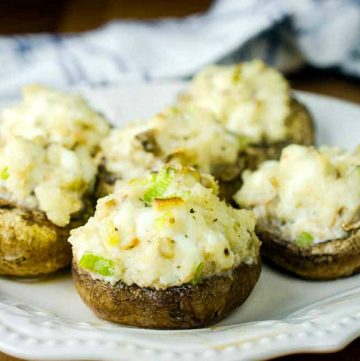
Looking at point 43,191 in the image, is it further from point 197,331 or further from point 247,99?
point 247,99

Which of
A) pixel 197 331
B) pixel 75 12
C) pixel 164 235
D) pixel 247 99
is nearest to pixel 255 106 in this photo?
pixel 247 99

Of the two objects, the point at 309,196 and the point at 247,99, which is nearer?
the point at 309,196

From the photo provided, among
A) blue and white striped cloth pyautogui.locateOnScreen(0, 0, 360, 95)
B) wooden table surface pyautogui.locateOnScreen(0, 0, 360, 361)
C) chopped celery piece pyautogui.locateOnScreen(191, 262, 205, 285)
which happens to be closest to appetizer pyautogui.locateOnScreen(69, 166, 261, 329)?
chopped celery piece pyautogui.locateOnScreen(191, 262, 205, 285)

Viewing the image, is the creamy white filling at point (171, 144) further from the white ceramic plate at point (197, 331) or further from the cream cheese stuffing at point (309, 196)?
the white ceramic plate at point (197, 331)

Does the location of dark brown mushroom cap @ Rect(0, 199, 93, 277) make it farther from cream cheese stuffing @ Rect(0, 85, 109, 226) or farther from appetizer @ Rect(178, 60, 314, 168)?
appetizer @ Rect(178, 60, 314, 168)

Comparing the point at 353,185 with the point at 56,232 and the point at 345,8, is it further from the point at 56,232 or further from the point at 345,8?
the point at 345,8

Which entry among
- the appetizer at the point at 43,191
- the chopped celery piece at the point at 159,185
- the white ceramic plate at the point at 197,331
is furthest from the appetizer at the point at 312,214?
the appetizer at the point at 43,191

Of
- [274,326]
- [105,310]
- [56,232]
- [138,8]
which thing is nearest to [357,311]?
[274,326]
